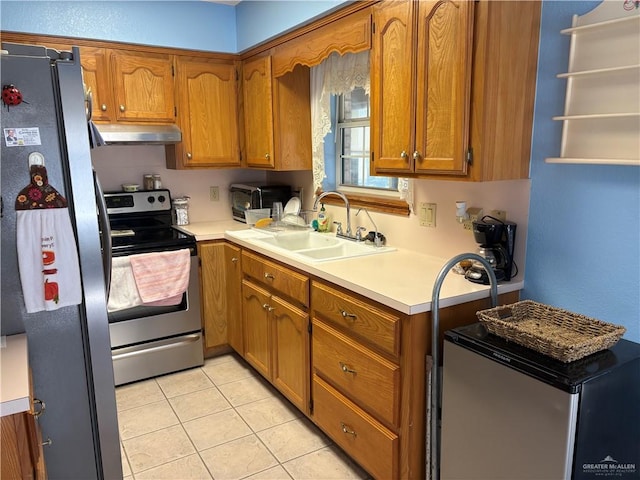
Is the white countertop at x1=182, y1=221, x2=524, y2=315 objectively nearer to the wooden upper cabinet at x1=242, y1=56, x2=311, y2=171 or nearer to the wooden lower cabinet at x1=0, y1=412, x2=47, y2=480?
the wooden upper cabinet at x1=242, y1=56, x2=311, y2=171

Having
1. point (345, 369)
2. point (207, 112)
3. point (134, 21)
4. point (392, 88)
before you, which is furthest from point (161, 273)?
point (392, 88)

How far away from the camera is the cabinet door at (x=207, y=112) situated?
3.28m

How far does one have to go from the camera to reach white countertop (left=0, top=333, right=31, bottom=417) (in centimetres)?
110

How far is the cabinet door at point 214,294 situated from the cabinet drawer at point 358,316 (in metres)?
1.16

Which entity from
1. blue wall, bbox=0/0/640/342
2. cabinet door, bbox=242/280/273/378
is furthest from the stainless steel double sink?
blue wall, bbox=0/0/640/342

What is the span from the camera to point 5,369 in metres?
1.22

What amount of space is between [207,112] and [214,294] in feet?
4.29

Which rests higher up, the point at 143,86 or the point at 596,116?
the point at 143,86

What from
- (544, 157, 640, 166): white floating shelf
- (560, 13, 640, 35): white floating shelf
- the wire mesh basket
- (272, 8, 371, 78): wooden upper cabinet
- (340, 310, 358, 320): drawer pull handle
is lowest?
(340, 310, 358, 320): drawer pull handle

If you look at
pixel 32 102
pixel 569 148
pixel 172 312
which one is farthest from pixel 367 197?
pixel 32 102

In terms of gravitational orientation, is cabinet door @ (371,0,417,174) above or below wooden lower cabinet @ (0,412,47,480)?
above

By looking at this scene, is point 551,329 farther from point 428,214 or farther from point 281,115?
point 281,115

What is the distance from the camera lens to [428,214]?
2340 mm

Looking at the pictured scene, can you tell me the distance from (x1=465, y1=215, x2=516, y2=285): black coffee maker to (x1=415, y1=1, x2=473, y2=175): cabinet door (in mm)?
266
